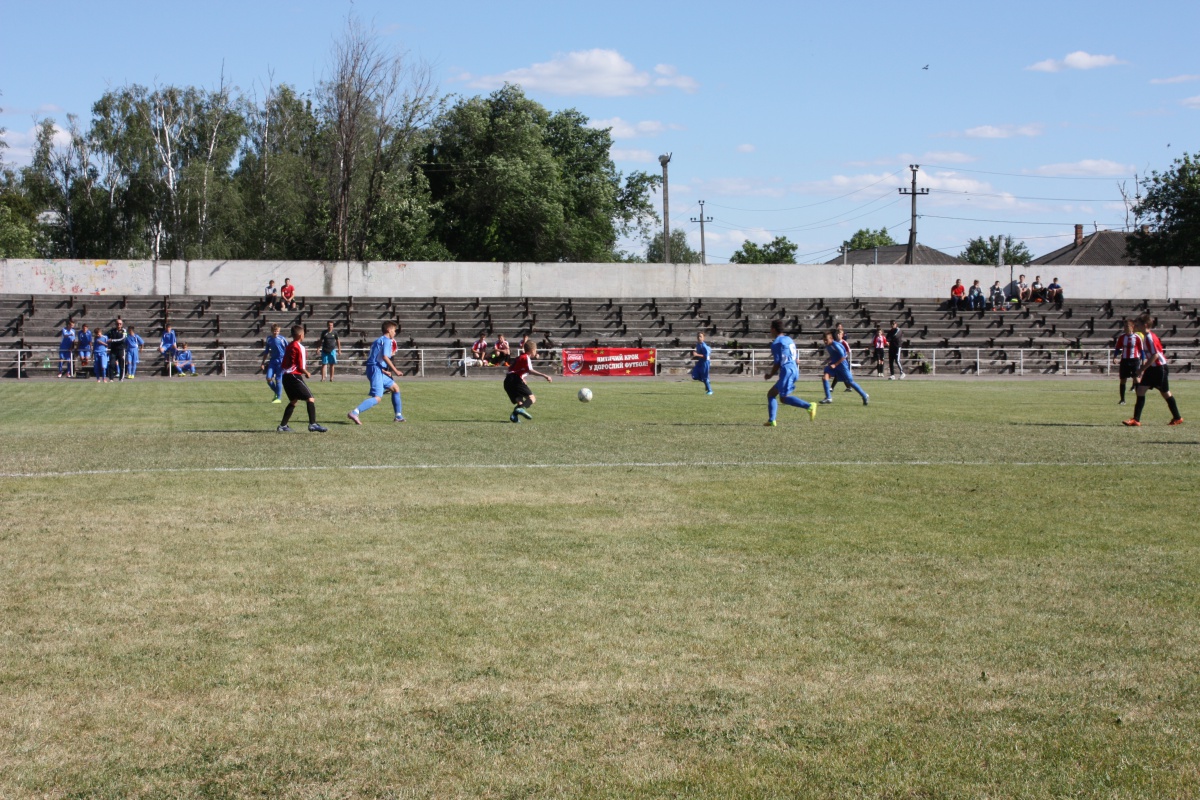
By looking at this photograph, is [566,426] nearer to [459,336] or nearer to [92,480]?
[92,480]

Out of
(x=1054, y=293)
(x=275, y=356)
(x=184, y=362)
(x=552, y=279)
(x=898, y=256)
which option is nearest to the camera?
(x=275, y=356)

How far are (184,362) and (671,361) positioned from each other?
17317 mm

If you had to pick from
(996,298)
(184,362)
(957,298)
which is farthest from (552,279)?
(996,298)

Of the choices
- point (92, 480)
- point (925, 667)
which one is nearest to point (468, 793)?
point (925, 667)

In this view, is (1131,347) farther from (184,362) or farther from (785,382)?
(184,362)

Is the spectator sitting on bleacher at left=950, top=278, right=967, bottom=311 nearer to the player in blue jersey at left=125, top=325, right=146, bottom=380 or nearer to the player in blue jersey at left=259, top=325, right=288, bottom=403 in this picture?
the player in blue jersey at left=125, top=325, right=146, bottom=380

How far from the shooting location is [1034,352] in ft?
146

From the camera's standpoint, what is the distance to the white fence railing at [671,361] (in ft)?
129

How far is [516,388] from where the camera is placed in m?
19.8

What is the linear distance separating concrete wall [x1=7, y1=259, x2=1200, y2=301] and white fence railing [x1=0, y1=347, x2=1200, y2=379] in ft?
22.9

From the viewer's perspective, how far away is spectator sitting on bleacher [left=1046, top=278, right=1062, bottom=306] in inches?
1992

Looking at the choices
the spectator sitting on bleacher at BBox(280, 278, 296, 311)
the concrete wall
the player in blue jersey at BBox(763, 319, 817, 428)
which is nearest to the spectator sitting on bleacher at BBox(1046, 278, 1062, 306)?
the concrete wall

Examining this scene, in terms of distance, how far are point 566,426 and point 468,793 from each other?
1474cm

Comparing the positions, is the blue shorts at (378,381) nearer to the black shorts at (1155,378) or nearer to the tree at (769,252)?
the black shorts at (1155,378)
